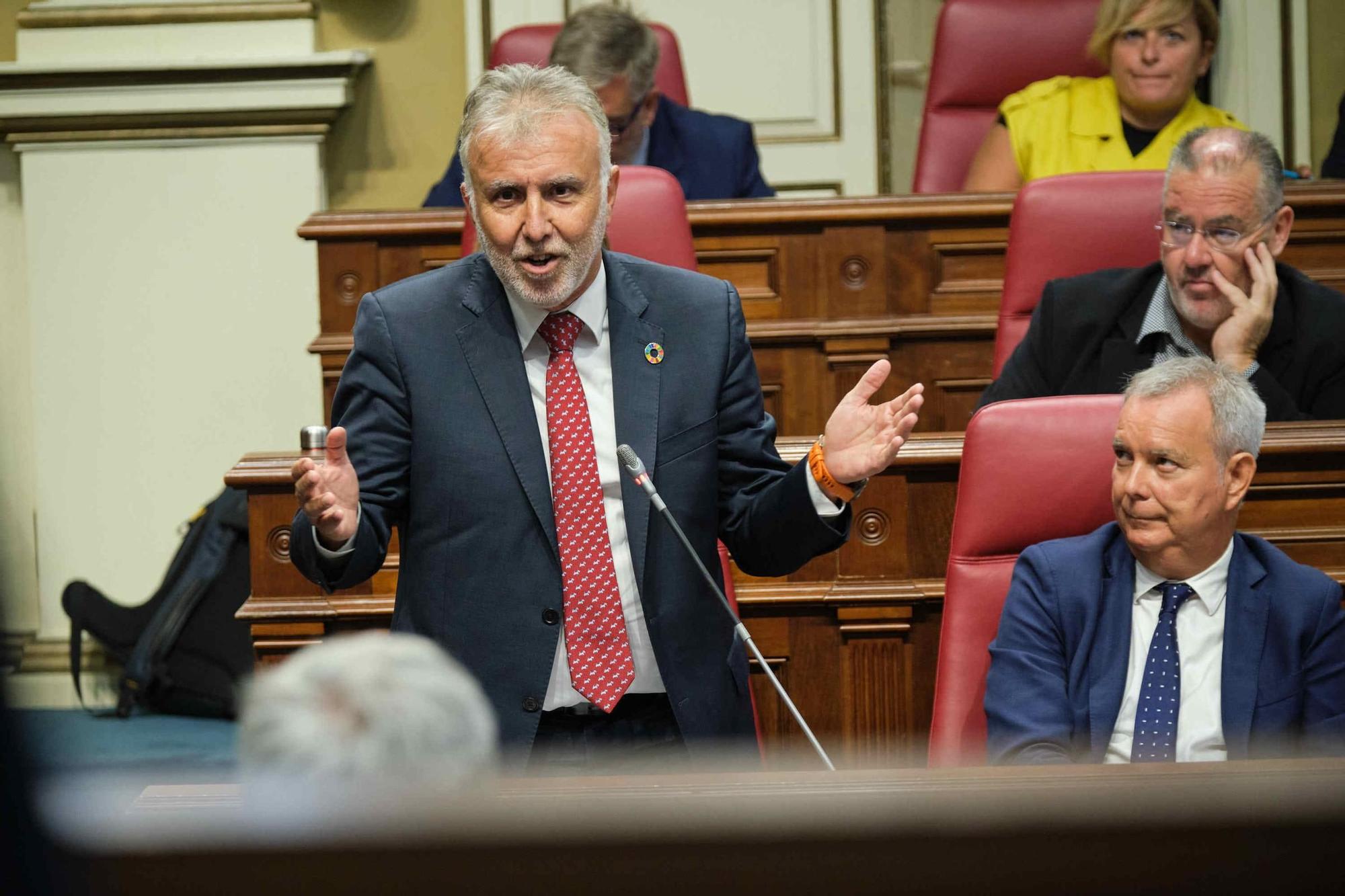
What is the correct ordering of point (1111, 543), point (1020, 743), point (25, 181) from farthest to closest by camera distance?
point (25, 181) < point (1111, 543) < point (1020, 743)

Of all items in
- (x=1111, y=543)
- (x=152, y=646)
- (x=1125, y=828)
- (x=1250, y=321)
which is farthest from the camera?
(x=152, y=646)

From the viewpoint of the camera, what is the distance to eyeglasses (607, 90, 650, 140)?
2900mm

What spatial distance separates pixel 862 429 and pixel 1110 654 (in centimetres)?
38

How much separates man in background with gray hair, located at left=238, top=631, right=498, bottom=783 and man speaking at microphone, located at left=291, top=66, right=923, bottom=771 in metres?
1.06

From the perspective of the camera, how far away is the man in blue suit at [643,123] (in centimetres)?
285

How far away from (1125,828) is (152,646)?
10.0 ft

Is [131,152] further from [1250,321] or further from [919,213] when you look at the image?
[1250,321]

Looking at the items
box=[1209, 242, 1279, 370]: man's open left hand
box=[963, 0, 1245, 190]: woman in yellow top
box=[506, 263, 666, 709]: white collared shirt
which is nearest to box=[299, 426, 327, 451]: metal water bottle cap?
box=[506, 263, 666, 709]: white collared shirt

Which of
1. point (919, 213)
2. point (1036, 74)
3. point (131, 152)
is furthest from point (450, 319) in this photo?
point (131, 152)

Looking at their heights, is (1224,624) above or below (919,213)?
below

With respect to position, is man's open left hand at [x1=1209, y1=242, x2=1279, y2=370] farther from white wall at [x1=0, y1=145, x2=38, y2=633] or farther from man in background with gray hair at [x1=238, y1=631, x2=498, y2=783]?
white wall at [x1=0, y1=145, x2=38, y2=633]

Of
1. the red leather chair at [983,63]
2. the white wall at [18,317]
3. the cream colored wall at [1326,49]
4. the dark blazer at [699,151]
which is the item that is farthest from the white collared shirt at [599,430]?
the cream colored wall at [1326,49]

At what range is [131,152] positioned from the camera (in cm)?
374

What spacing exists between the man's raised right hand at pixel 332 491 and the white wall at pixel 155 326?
251 cm
